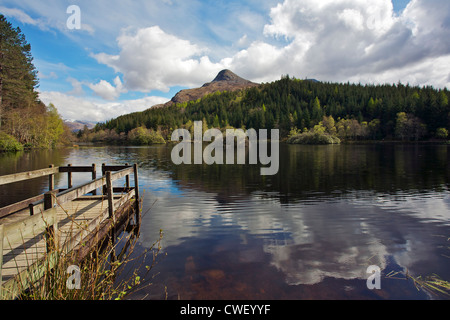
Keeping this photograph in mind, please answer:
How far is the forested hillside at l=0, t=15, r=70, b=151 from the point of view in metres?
51.7

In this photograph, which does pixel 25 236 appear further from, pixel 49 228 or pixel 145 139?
pixel 145 139

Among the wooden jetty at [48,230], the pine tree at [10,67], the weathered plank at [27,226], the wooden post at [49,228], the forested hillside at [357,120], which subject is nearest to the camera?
the weathered plank at [27,226]

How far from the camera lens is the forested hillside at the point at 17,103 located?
51.7 meters

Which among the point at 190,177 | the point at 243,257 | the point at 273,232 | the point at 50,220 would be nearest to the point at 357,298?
→ the point at 243,257

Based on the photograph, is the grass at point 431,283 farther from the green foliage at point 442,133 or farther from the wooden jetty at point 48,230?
the green foliage at point 442,133

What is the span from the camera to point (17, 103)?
63438 millimetres

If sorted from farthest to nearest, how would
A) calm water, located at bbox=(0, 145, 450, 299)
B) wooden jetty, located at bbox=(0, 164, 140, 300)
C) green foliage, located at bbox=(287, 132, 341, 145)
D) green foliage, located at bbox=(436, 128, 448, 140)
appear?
1. green foliage, located at bbox=(436, 128, 448, 140)
2. green foliage, located at bbox=(287, 132, 341, 145)
3. calm water, located at bbox=(0, 145, 450, 299)
4. wooden jetty, located at bbox=(0, 164, 140, 300)

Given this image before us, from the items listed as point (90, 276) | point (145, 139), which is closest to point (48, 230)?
point (90, 276)

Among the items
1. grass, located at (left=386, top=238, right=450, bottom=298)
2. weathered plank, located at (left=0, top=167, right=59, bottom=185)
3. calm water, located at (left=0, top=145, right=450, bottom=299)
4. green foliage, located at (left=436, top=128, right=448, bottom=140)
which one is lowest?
grass, located at (left=386, top=238, right=450, bottom=298)

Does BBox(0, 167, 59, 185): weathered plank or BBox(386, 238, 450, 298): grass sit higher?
→ BBox(0, 167, 59, 185): weathered plank

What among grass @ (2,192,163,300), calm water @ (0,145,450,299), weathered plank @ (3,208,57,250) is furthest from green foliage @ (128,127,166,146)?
weathered plank @ (3,208,57,250)

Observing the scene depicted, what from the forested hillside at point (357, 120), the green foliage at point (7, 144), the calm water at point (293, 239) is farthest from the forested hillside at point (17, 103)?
the forested hillside at point (357, 120)

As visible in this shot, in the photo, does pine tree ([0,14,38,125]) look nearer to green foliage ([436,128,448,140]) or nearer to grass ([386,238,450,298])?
grass ([386,238,450,298])

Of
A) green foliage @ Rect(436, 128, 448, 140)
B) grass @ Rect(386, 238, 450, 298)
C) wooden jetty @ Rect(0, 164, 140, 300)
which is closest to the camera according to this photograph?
wooden jetty @ Rect(0, 164, 140, 300)
